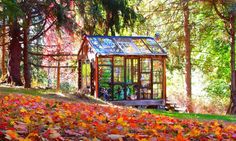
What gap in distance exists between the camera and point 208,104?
18.1 metres

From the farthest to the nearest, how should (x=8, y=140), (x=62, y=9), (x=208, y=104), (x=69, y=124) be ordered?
1. (x=208, y=104)
2. (x=62, y=9)
3. (x=69, y=124)
4. (x=8, y=140)

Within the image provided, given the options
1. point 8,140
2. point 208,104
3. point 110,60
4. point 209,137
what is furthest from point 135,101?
point 8,140

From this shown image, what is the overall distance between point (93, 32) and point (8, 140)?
17.6m

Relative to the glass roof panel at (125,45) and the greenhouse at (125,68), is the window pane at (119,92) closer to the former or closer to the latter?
the greenhouse at (125,68)

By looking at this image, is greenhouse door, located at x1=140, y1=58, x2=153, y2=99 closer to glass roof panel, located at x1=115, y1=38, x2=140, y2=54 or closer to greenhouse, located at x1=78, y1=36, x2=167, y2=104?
greenhouse, located at x1=78, y1=36, x2=167, y2=104

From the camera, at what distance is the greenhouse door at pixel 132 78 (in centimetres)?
1583

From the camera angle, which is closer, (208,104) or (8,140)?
(8,140)

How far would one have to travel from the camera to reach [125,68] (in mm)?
15758

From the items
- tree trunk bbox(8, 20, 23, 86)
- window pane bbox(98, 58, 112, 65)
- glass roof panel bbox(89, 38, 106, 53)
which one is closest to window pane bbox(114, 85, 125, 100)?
window pane bbox(98, 58, 112, 65)

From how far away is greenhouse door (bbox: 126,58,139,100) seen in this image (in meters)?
15.8

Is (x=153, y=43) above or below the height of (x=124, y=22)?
below

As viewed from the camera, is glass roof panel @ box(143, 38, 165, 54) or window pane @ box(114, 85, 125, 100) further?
glass roof panel @ box(143, 38, 165, 54)

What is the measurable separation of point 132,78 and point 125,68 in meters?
0.64

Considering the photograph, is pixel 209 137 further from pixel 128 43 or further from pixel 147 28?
pixel 147 28
